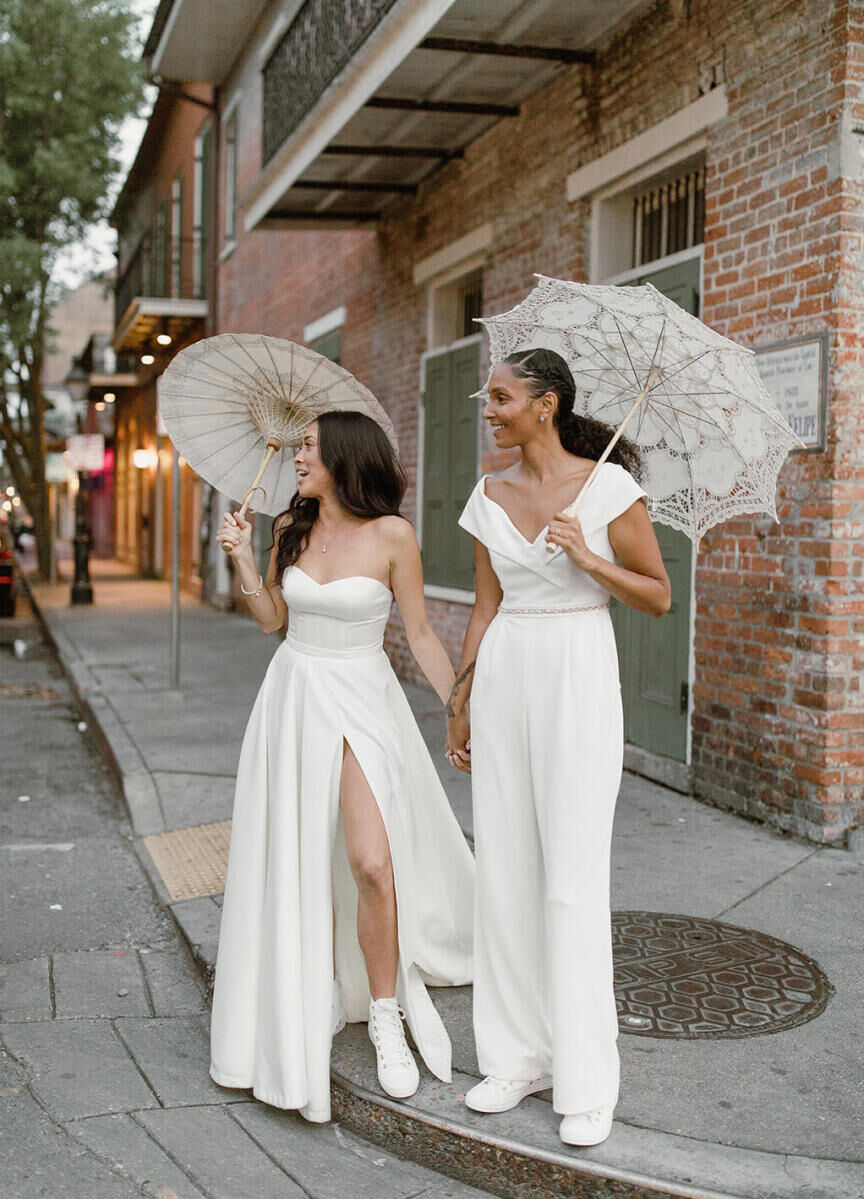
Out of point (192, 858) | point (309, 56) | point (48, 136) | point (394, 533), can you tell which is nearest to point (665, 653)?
point (192, 858)

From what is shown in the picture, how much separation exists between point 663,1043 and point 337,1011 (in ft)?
3.12

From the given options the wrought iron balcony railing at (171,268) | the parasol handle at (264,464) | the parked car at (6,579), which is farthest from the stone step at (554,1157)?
the wrought iron balcony railing at (171,268)

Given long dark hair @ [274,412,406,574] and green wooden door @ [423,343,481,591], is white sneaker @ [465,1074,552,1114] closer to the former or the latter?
long dark hair @ [274,412,406,574]

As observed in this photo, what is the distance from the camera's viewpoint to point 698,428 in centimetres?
328

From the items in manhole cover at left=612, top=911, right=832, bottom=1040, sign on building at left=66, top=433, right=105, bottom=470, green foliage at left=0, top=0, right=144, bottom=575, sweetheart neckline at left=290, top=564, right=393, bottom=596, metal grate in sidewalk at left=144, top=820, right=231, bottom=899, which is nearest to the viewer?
sweetheart neckline at left=290, top=564, right=393, bottom=596

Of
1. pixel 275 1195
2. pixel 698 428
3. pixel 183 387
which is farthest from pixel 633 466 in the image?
pixel 275 1195

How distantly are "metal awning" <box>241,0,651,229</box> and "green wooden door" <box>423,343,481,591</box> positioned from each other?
1614 mm

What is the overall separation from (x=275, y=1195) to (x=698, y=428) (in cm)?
220

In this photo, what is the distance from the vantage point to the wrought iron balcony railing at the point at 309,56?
8.52 meters

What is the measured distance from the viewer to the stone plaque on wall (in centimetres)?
542

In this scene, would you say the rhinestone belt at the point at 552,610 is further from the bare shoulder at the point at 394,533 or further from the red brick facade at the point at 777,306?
the red brick facade at the point at 777,306

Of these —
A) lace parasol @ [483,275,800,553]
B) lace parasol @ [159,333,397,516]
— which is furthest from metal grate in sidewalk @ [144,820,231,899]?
lace parasol @ [483,275,800,553]

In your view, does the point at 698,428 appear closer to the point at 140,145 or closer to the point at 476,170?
the point at 476,170

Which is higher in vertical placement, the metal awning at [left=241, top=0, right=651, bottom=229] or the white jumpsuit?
the metal awning at [left=241, top=0, right=651, bottom=229]
